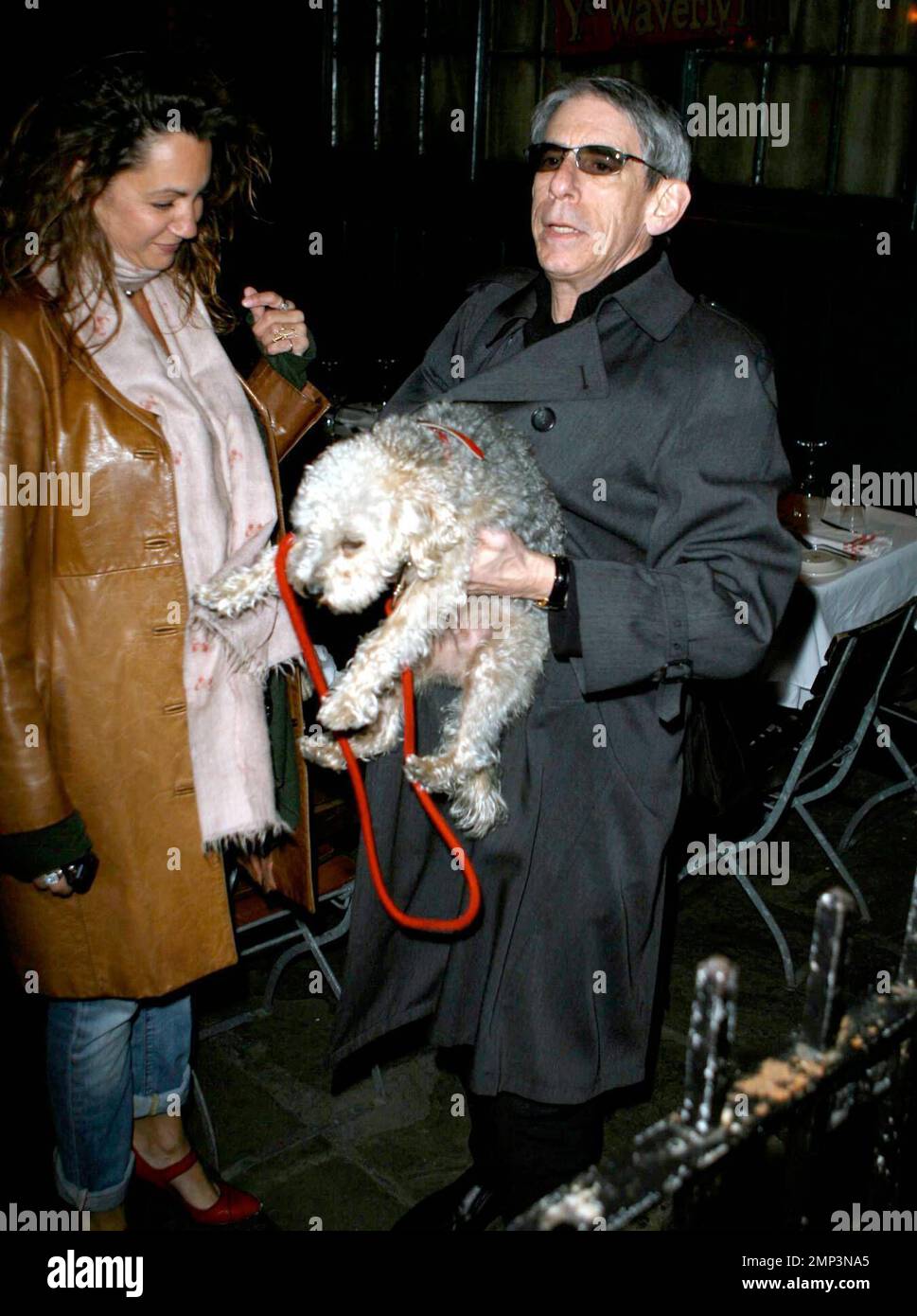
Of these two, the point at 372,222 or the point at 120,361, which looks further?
the point at 372,222

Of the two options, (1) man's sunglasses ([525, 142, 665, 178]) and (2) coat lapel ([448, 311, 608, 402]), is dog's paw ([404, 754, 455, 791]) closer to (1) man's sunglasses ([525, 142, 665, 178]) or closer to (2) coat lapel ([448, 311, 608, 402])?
(2) coat lapel ([448, 311, 608, 402])

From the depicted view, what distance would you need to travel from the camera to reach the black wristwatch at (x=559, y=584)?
7.22 feet

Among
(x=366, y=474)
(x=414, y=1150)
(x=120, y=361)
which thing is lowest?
(x=414, y=1150)

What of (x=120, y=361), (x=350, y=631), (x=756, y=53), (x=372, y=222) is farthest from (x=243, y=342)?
(x=372, y=222)

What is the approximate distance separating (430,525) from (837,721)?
2.94 metres

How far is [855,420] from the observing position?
7.17 meters

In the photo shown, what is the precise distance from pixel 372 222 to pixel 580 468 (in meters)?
7.61

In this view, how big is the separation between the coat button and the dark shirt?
19 centimetres

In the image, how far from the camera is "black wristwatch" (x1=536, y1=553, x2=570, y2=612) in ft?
7.22

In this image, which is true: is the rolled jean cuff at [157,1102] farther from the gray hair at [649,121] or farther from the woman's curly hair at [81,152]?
the gray hair at [649,121]
